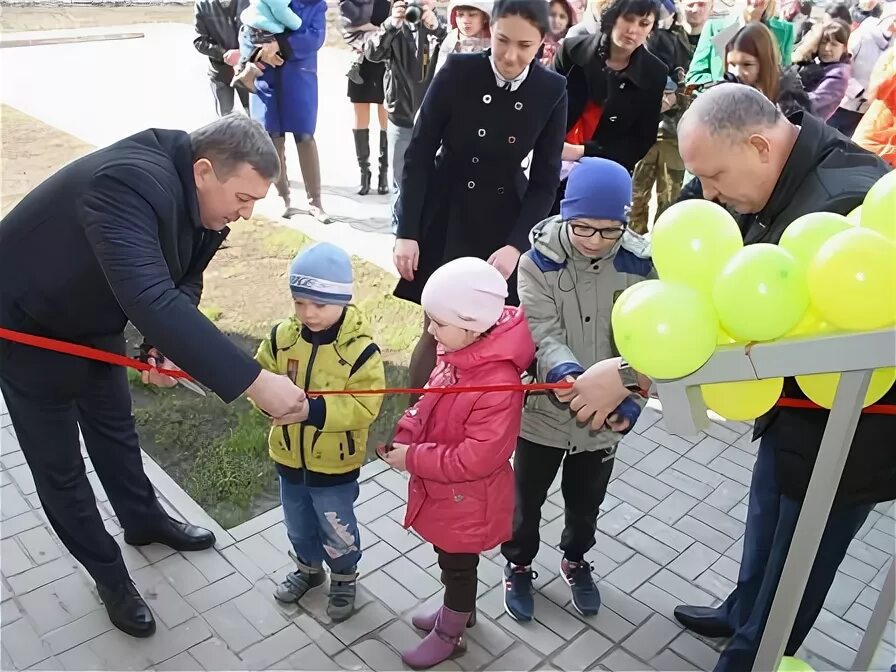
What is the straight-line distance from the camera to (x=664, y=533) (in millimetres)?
3738

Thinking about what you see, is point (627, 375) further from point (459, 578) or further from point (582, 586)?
point (582, 586)

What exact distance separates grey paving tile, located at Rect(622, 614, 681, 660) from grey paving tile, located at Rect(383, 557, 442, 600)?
83cm

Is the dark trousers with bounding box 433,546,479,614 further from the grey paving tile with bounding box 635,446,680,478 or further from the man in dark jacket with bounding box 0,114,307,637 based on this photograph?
the grey paving tile with bounding box 635,446,680,478

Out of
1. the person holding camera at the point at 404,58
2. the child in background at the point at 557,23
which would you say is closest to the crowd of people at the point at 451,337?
the child in background at the point at 557,23

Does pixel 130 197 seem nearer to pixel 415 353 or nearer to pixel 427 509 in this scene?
pixel 427 509

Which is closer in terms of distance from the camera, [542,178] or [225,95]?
[542,178]

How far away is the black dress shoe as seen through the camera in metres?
3.51

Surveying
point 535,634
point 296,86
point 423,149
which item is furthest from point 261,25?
point 535,634

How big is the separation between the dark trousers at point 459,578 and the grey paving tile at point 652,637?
69 cm

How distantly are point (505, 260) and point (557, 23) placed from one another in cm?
344

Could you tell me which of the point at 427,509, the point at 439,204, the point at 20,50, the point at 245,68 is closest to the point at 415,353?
the point at 439,204

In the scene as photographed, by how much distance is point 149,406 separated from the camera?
15.6 ft

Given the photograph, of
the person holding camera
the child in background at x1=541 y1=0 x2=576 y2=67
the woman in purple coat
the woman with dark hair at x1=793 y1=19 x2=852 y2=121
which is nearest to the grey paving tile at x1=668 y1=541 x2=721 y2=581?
the child in background at x1=541 y1=0 x2=576 y2=67

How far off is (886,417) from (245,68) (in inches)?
241
